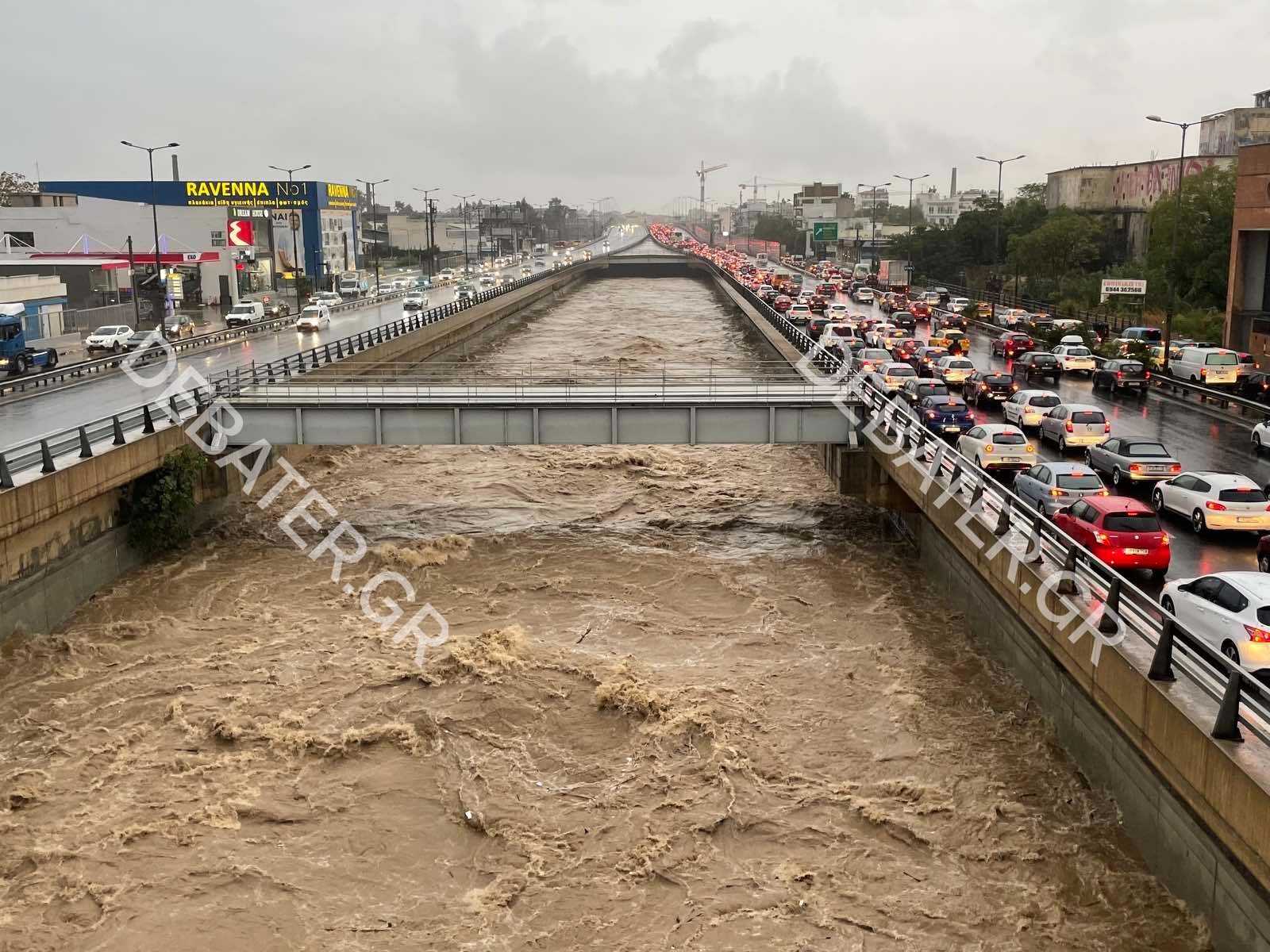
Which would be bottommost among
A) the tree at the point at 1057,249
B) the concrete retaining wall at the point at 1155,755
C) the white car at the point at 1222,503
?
the concrete retaining wall at the point at 1155,755

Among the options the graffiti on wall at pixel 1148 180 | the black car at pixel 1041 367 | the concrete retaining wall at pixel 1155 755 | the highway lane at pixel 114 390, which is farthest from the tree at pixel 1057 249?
the concrete retaining wall at pixel 1155 755

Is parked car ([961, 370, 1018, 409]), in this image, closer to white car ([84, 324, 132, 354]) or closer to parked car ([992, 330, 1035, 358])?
parked car ([992, 330, 1035, 358])

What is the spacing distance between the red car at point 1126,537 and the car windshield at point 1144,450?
288 inches

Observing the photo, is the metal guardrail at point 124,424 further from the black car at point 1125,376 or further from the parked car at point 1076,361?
the parked car at point 1076,361

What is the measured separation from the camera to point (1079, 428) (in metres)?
33.3

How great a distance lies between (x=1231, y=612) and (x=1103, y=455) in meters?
13.6

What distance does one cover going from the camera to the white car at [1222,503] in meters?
24.1

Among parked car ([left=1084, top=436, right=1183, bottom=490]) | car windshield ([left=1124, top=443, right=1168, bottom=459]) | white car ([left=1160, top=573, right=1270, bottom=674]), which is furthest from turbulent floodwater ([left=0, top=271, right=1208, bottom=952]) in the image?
car windshield ([left=1124, top=443, right=1168, bottom=459])

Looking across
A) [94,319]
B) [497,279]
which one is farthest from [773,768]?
[497,279]

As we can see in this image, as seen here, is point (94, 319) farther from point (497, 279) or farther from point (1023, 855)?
point (497, 279)

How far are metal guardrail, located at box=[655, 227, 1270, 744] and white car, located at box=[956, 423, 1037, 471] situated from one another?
1.54 metres

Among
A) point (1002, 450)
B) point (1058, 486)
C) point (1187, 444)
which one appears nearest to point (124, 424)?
point (1002, 450)

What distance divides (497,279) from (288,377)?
343 feet

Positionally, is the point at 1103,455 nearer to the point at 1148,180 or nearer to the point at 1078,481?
the point at 1078,481
